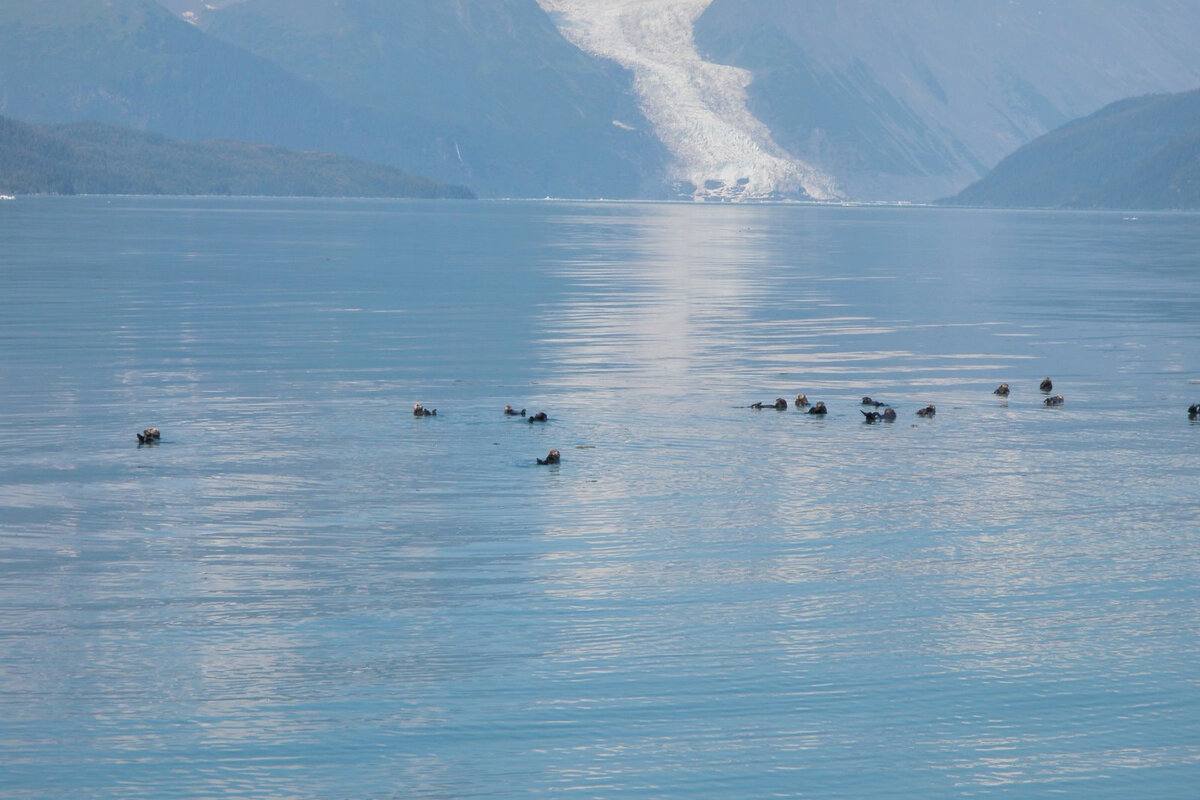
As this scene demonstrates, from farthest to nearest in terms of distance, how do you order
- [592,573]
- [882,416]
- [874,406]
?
[874,406] < [882,416] < [592,573]

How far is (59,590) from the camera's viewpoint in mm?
→ 20359

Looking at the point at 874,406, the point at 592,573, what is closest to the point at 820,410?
the point at 874,406

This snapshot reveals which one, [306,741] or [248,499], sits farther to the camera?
[248,499]

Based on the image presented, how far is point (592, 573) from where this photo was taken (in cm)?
2159

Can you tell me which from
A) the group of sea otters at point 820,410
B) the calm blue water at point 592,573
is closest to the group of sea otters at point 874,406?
the group of sea otters at point 820,410

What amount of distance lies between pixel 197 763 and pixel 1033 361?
37.6 meters

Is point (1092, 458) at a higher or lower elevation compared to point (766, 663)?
higher

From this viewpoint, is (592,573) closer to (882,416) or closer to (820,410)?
(820,410)

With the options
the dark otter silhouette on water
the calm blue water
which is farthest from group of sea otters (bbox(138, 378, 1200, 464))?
the calm blue water

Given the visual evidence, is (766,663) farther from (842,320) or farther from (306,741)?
(842,320)

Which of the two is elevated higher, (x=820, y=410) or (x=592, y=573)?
(x=820, y=410)

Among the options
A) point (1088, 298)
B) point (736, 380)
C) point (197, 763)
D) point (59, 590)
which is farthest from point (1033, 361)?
point (197, 763)

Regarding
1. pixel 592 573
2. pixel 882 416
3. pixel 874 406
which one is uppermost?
pixel 874 406

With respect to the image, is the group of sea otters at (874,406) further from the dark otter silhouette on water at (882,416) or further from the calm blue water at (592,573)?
the calm blue water at (592,573)
